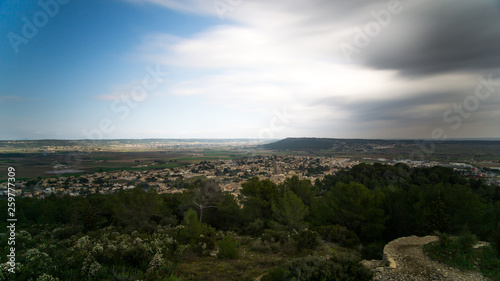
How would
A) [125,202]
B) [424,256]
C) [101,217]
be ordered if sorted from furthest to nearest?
[101,217], [125,202], [424,256]

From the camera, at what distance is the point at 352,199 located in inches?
573

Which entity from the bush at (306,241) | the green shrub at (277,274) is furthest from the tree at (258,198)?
the green shrub at (277,274)

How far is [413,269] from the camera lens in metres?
6.42

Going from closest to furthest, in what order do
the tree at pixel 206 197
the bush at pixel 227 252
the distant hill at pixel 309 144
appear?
the bush at pixel 227 252 → the tree at pixel 206 197 → the distant hill at pixel 309 144

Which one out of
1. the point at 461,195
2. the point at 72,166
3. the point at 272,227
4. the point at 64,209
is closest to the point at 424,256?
the point at 461,195

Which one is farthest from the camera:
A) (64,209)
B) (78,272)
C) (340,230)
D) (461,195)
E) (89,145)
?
(89,145)

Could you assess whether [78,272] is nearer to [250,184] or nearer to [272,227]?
[272,227]

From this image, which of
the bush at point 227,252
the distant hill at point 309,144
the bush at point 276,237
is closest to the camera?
the bush at point 227,252

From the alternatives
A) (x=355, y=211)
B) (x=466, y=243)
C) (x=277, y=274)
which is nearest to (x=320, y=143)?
(x=355, y=211)

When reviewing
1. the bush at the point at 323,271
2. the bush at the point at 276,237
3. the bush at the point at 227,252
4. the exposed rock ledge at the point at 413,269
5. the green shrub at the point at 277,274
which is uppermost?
the bush at the point at 323,271

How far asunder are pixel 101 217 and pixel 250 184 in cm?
1215

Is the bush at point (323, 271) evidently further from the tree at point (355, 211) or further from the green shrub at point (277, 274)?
the tree at point (355, 211)

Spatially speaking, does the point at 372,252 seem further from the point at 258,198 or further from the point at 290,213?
the point at 258,198

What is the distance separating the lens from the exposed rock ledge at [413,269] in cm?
591
